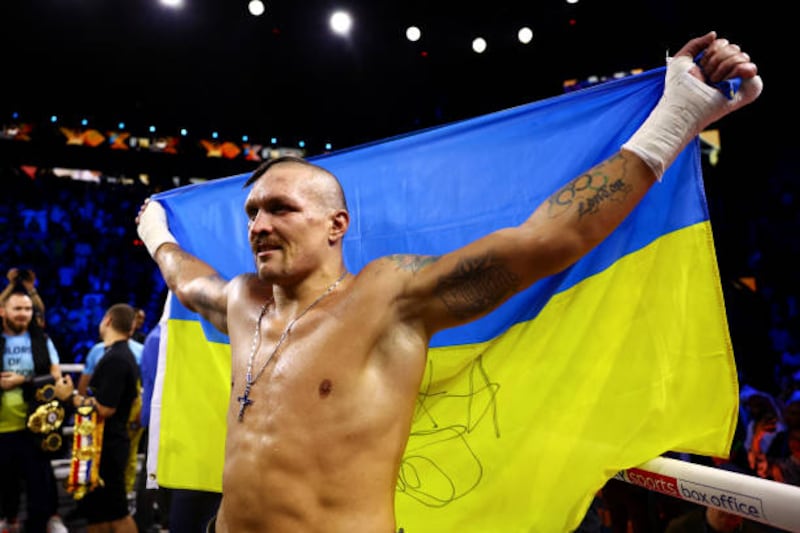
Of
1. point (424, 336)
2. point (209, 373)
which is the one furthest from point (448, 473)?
point (209, 373)

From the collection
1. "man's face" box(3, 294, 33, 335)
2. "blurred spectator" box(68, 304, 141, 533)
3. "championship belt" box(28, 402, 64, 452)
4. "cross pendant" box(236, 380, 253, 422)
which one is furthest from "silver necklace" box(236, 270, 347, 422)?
"man's face" box(3, 294, 33, 335)

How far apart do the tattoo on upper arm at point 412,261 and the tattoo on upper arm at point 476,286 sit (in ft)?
0.28

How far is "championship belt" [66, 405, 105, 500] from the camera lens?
11.5ft

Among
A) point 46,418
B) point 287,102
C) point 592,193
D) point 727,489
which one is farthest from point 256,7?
point 727,489

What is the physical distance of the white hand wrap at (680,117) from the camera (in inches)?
55.1

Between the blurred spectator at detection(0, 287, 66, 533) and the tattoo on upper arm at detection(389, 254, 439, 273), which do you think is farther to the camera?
the blurred spectator at detection(0, 287, 66, 533)

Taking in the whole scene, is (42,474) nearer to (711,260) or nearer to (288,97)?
(711,260)

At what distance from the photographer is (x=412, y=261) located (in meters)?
1.54

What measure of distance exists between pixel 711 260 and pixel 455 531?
980 millimetres

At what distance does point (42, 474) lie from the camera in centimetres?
376

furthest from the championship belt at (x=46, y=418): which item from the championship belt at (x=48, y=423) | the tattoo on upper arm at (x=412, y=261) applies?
the tattoo on upper arm at (x=412, y=261)

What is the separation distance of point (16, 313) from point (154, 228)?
207 centimetres

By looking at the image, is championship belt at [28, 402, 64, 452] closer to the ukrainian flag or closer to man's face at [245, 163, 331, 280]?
the ukrainian flag

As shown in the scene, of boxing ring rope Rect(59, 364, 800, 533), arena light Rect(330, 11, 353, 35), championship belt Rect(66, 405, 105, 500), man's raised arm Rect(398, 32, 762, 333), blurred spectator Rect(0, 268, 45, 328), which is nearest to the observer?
boxing ring rope Rect(59, 364, 800, 533)
